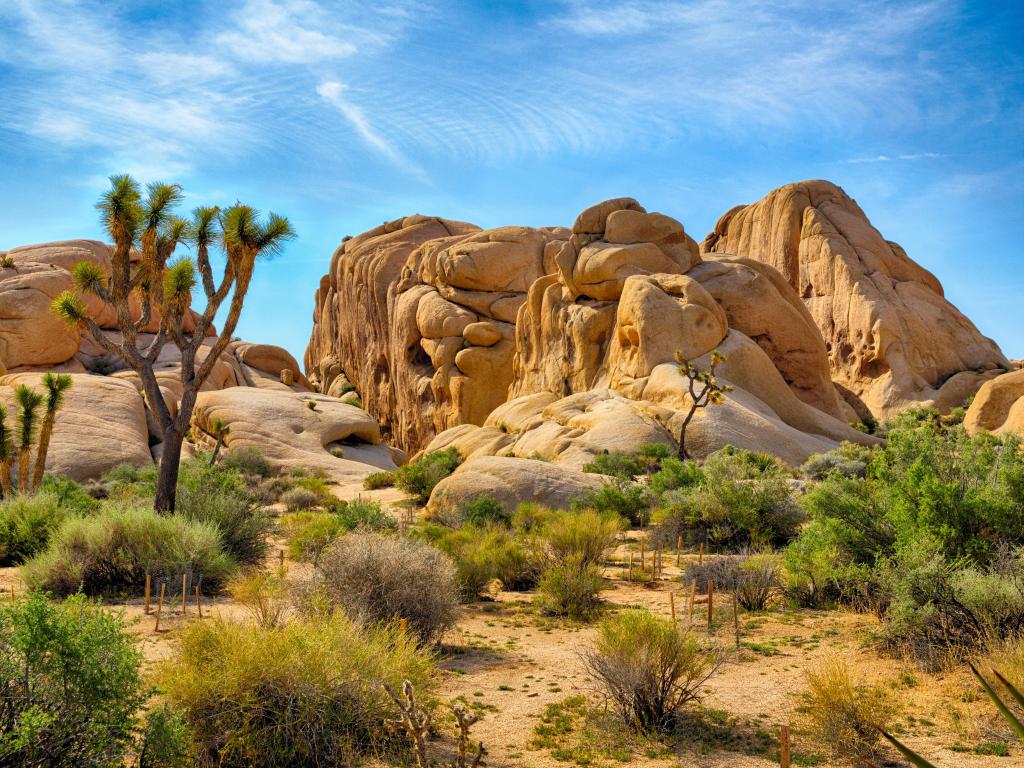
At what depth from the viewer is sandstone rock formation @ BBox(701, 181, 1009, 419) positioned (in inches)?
1906

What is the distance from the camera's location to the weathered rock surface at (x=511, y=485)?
771 inches

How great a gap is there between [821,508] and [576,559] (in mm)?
3549

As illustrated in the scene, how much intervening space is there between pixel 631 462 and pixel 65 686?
20.6 meters

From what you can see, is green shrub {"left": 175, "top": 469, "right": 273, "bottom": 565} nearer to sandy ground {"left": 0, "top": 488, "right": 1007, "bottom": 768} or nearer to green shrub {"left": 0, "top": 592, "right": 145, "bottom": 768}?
sandy ground {"left": 0, "top": 488, "right": 1007, "bottom": 768}

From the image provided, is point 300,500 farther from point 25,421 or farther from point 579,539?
point 579,539

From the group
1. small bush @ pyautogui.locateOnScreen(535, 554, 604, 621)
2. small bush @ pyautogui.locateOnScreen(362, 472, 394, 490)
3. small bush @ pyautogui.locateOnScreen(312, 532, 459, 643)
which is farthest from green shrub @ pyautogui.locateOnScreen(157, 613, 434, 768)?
small bush @ pyautogui.locateOnScreen(362, 472, 394, 490)

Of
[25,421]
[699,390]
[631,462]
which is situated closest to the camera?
[25,421]

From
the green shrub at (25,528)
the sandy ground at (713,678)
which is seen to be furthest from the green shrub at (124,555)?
the green shrub at (25,528)

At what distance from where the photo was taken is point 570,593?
11.1m

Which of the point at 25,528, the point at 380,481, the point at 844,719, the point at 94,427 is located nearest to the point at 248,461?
the point at 94,427

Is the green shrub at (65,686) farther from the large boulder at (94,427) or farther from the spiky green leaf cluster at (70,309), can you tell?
the large boulder at (94,427)

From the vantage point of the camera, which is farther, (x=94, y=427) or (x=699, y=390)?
(x=94, y=427)

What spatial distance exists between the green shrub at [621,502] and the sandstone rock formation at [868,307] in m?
28.4

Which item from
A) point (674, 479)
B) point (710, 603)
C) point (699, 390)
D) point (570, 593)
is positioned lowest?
point (570, 593)
